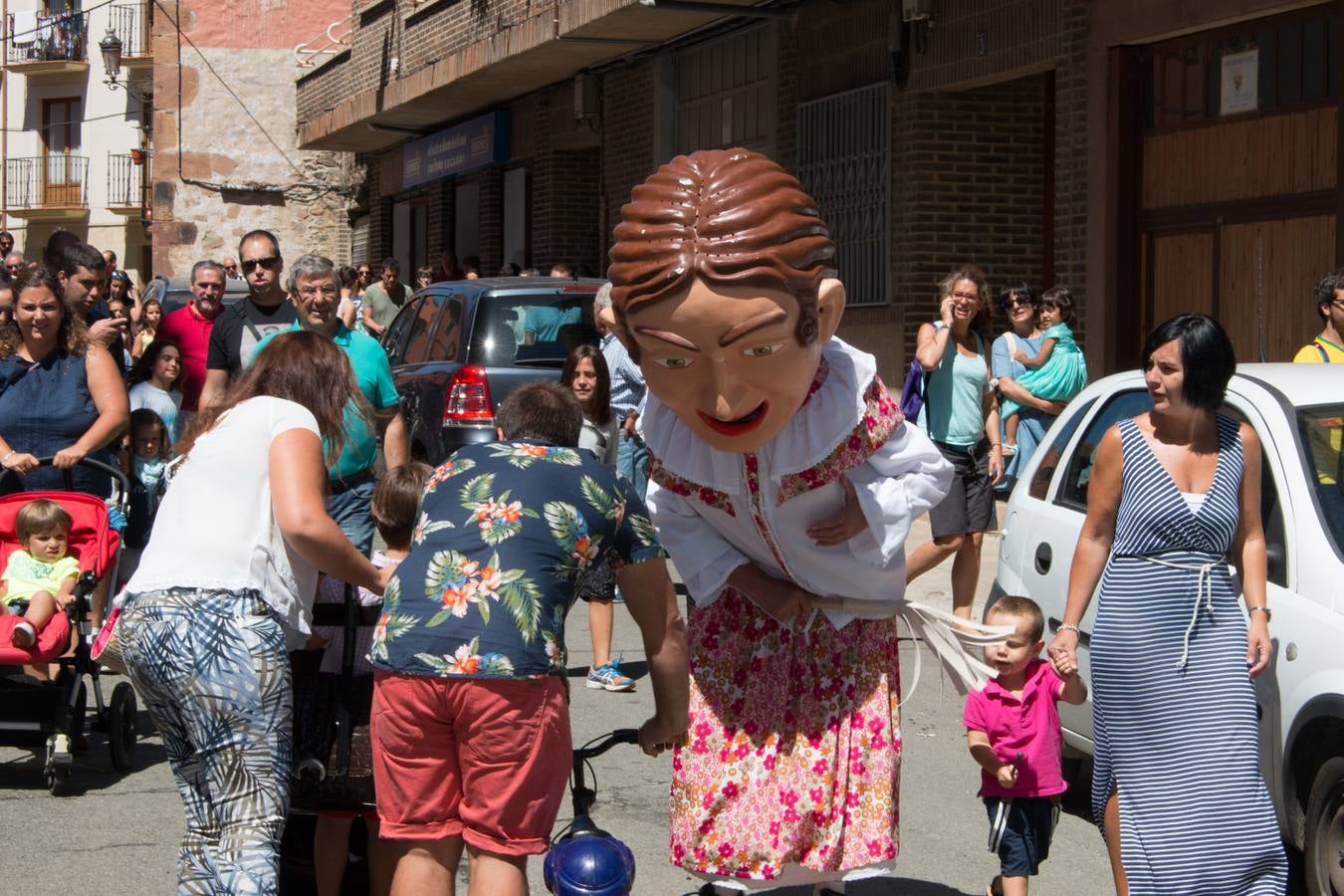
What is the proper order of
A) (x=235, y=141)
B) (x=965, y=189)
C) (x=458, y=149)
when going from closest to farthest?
(x=965, y=189), (x=458, y=149), (x=235, y=141)

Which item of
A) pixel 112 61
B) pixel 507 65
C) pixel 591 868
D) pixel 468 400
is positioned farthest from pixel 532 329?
pixel 112 61

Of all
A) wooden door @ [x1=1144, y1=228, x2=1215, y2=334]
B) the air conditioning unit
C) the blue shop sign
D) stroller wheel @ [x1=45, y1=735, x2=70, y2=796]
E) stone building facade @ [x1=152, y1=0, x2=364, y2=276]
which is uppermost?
stone building facade @ [x1=152, y1=0, x2=364, y2=276]

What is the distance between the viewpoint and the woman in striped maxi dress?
4660mm

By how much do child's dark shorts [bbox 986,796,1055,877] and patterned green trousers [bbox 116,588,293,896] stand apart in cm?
199

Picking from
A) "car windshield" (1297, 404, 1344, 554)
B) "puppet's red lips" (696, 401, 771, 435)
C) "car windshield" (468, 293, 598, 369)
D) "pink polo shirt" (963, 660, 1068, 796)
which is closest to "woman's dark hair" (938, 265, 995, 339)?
"car windshield" (468, 293, 598, 369)

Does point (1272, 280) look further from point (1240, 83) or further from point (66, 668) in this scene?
point (66, 668)

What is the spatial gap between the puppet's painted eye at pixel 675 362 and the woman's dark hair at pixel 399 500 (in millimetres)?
1557

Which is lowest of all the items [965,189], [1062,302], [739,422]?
[739,422]

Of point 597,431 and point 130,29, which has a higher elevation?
point 130,29

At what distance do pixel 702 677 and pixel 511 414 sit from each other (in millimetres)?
761

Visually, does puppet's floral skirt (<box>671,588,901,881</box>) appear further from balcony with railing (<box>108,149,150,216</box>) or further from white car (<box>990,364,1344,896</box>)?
balcony with railing (<box>108,149,150,216</box>)

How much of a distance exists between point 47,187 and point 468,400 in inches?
1544

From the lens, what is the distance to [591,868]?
338 cm

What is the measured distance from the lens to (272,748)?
170 inches
